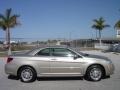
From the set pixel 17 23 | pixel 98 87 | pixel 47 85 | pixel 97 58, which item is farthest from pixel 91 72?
pixel 17 23

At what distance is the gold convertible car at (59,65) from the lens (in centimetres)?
961

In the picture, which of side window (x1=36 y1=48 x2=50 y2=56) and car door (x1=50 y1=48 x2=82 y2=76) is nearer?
car door (x1=50 y1=48 x2=82 y2=76)

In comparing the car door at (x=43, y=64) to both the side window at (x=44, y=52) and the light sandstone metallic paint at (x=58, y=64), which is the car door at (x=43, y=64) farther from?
the side window at (x=44, y=52)

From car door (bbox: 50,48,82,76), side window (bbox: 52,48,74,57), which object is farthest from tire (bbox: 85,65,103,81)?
side window (bbox: 52,48,74,57)

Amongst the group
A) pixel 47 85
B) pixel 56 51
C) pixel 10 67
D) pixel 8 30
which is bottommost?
pixel 47 85

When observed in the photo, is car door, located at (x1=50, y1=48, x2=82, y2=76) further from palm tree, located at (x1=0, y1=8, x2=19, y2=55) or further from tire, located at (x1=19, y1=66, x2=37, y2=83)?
palm tree, located at (x1=0, y1=8, x2=19, y2=55)

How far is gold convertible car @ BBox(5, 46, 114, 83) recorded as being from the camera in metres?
9.61

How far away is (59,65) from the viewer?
9.60 metres

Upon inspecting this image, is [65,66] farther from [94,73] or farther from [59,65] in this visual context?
[94,73]

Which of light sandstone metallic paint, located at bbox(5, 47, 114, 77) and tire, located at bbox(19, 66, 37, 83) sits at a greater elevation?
light sandstone metallic paint, located at bbox(5, 47, 114, 77)

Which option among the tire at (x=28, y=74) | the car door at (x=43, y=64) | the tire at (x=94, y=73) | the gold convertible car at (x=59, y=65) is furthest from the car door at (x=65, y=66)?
the tire at (x=28, y=74)

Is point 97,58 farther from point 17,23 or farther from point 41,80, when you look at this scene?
point 17,23

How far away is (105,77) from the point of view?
33.9 feet

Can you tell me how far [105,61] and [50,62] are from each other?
7.41 feet
